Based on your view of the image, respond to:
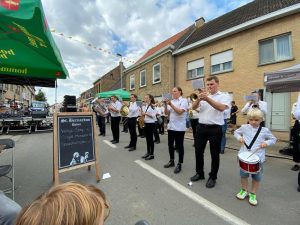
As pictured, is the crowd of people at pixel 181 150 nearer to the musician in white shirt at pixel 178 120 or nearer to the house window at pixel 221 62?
the musician in white shirt at pixel 178 120

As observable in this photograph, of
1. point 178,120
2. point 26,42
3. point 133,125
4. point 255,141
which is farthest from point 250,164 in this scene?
point 133,125

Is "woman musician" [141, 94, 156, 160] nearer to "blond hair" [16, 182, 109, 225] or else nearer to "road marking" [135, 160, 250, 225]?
"road marking" [135, 160, 250, 225]

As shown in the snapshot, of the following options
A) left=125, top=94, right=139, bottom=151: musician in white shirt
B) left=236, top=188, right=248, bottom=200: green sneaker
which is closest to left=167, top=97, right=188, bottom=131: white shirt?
left=236, top=188, right=248, bottom=200: green sneaker

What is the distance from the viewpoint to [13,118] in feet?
44.4

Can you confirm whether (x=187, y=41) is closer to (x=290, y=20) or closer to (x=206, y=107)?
(x=290, y=20)

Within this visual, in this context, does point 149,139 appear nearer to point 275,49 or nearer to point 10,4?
point 10,4

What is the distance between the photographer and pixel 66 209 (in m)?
0.84

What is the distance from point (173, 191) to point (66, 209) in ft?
12.0

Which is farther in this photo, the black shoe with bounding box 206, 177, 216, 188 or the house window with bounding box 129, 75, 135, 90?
the house window with bounding box 129, 75, 135, 90

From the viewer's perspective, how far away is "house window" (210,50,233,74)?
1442 centimetres

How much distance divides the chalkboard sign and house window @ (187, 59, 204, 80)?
12.8 m

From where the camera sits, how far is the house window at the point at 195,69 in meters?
16.6

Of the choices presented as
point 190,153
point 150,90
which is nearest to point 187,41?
point 150,90

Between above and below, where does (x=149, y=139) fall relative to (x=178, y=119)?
below
